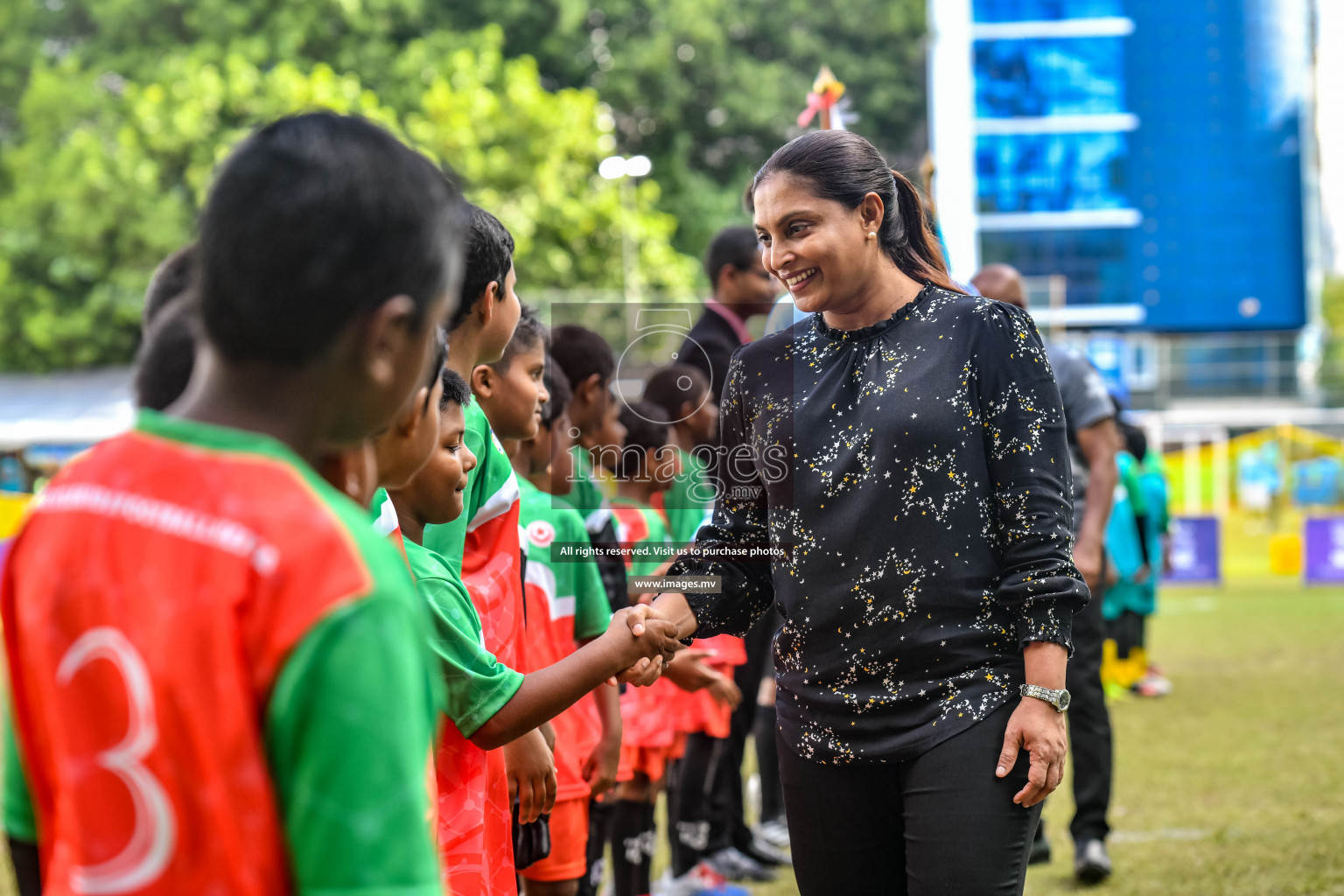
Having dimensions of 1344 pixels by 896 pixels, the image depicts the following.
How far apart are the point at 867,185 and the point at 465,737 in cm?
136

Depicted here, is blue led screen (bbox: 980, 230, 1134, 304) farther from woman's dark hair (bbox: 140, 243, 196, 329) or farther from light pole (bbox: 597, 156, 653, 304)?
woman's dark hair (bbox: 140, 243, 196, 329)

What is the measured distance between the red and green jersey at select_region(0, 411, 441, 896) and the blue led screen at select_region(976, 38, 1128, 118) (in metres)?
43.1

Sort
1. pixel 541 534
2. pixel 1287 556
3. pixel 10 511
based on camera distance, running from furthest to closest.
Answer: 1. pixel 1287 556
2. pixel 10 511
3. pixel 541 534

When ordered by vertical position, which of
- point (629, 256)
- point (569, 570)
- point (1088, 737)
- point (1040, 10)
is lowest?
point (1088, 737)

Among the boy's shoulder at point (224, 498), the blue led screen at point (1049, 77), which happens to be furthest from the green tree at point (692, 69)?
the boy's shoulder at point (224, 498)

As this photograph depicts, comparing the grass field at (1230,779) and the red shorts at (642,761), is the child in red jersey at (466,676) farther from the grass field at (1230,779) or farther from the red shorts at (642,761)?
the grass field at (1230,779)

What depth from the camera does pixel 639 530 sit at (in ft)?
16.0

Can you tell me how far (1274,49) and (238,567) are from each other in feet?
164

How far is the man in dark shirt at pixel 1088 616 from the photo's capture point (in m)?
4.93

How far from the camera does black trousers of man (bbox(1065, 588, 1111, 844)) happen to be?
4.95 meters

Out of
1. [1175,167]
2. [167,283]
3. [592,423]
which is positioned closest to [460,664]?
[167,283]

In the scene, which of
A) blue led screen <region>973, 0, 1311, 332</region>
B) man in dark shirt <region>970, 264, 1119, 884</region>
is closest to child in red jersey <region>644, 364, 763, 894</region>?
man in dark shirt <region>970, 264, 1119, 884</region>

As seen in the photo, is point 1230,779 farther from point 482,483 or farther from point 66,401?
point 66,401

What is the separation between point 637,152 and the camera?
26.6m
